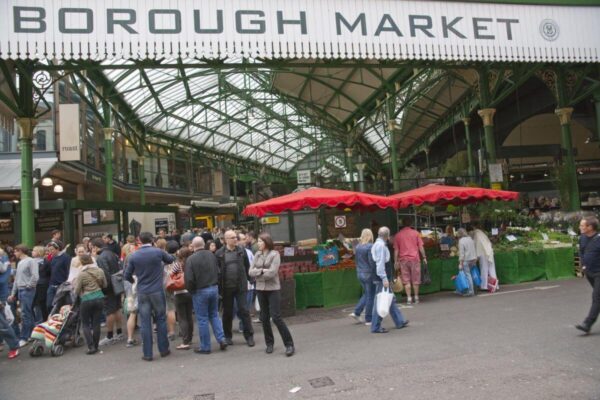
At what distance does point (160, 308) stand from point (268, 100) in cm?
2534

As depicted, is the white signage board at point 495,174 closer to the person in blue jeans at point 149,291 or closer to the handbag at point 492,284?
the handbag at point 492,284

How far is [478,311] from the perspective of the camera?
328 inches

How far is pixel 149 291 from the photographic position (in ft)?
21.7

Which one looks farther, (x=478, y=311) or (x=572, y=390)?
(x=478, y=311)

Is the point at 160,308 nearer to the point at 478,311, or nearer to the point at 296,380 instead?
the point at 296,380

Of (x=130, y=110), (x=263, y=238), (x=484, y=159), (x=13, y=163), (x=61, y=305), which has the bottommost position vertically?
(x=61, y=305)

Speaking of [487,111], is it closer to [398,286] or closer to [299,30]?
[398,286]

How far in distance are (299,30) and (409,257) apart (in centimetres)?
513

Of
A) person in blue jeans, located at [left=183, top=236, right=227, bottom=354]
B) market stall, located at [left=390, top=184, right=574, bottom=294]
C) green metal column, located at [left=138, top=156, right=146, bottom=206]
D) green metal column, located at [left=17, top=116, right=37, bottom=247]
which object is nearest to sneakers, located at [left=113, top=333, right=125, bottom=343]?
person in blue jeans, located at [left=183, top=236, right=227, bottom=354]

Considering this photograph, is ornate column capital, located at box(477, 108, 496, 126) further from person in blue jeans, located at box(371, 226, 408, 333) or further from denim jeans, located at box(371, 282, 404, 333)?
denim jeans, located at box(371, 282, 404, 333)

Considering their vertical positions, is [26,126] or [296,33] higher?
[296,33]

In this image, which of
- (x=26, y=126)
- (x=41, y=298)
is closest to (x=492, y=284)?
(x=41, y=298)

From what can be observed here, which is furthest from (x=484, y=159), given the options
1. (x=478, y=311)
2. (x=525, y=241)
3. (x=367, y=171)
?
(x=367, y=171)

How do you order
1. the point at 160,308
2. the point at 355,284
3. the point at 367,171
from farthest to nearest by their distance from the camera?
1. the point at 367,171
2. the point at 355,284
3. the point at 160,308
